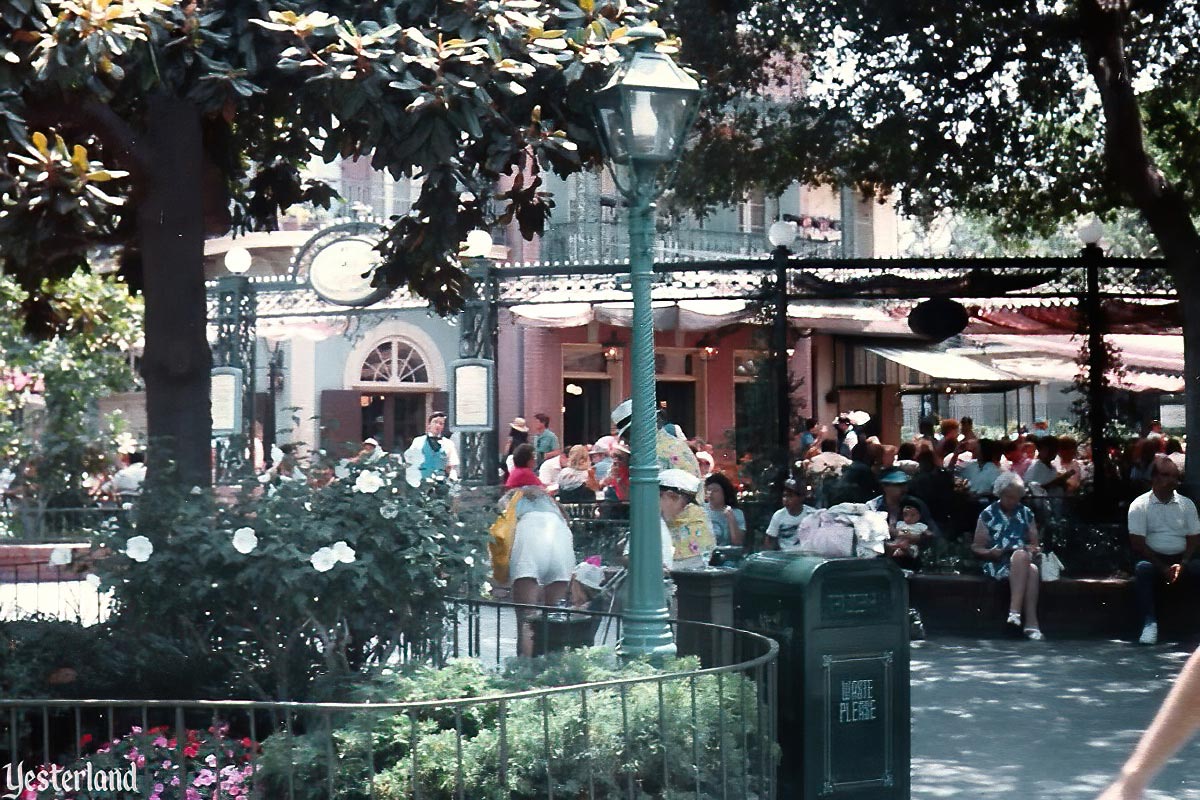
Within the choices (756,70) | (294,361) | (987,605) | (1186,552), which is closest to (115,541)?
(987,605)

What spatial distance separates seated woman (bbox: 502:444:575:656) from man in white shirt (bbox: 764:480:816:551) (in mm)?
2675

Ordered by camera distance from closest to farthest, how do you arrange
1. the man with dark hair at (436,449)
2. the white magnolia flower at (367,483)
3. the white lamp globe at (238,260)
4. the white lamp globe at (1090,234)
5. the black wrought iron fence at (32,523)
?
the white magnolia flower at (367,483), the white lamp globe at (1090,234), the man with dark hair at (436,449), the black wrought iron fence at (32,523), the white lamp globe at (238,260)

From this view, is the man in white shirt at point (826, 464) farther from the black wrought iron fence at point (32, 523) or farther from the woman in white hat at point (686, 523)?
the black wrought iron fence at point (32, 523)

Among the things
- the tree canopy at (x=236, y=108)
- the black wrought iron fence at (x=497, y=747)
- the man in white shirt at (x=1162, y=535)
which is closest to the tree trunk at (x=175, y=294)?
the tree canopy at (x=236, y=108)

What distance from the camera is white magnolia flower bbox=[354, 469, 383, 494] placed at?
646cm

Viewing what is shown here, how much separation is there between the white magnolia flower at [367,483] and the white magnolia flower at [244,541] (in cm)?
51

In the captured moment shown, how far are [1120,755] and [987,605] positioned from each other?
4554mm

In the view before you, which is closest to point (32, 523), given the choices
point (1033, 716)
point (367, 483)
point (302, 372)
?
point (302, 372)

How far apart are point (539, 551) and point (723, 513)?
3.19 meters

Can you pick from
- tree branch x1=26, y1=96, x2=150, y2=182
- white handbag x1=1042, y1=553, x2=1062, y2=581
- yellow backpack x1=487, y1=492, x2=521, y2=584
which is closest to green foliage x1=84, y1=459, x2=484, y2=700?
tree branch x1=26, y1=96, x2=150, y2=182

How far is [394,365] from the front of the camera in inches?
1249

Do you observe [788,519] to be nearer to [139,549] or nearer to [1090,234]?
[1090,234]

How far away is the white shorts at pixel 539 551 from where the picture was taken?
998cm

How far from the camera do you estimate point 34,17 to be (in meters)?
6.29
